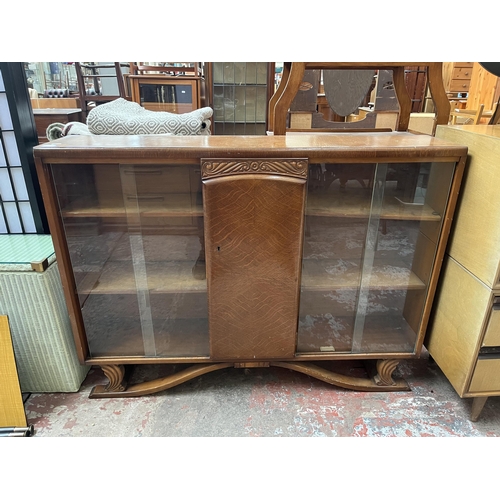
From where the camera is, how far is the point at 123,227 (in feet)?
4.13

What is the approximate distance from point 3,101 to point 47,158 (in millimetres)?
437

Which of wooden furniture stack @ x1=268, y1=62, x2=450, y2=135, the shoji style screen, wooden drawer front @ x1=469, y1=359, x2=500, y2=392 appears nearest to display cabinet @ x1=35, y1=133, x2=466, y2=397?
wooden furniture stack @ x1=268, y1=62, x2=450, y2=135

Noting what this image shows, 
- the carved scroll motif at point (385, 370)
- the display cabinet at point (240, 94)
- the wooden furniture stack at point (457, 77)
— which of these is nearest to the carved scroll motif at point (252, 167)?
the carved scroll motif at point (385, 370)

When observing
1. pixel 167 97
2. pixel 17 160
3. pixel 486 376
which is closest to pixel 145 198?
pixel 17 160

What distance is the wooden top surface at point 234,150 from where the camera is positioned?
1.07m

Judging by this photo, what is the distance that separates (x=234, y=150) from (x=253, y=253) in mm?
323

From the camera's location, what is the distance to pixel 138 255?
133 centimetres

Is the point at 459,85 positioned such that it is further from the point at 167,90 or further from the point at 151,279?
the point at 151,279

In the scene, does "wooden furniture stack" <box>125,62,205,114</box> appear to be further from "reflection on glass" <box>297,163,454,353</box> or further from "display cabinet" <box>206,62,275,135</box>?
"reflection on glass" <box>297,163,454,353</box>

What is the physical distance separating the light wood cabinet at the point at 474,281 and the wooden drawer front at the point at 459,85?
502 cm

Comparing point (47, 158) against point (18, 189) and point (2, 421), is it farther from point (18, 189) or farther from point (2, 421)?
point (2, 421)

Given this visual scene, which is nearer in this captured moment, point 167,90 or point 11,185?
point 11,185

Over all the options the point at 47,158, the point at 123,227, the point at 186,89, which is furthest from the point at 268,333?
the point at 186,89

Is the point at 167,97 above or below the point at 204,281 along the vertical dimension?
above
